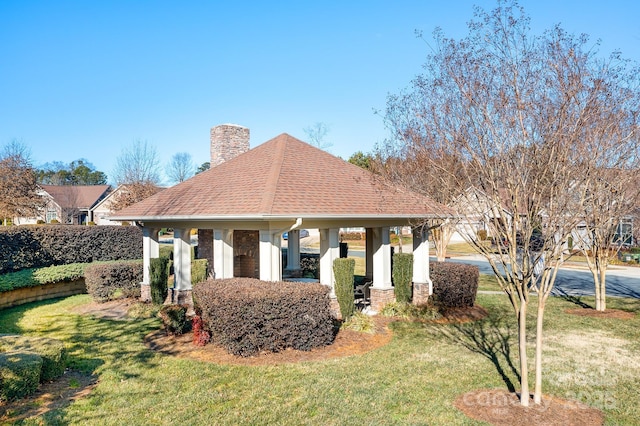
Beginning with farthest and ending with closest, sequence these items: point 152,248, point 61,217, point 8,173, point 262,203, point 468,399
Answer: point 61,217 → point 8,173 → point 152,248 → point 262,203 → point 468,399

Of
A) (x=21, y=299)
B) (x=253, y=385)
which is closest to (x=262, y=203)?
(x=253, y=385)

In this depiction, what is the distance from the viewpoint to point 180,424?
5.99m

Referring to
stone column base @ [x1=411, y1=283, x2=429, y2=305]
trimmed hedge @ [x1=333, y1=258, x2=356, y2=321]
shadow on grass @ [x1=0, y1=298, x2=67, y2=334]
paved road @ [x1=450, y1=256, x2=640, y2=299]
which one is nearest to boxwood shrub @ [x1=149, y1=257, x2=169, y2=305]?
shadow on grass @ [x1=0, y1=298, x2=67, y2=334]

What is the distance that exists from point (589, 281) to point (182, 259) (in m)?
19.3

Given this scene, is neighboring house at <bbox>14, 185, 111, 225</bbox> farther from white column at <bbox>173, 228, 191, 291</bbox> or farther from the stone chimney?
white column at <bbox>173, 228, 191, 291</bbox>

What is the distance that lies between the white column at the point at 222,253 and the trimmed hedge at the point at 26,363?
4.88 m

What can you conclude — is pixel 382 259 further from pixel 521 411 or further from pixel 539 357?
pixel 521 411

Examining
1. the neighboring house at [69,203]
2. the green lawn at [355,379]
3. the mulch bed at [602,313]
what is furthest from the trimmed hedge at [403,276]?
the neighboring house at [69,203]

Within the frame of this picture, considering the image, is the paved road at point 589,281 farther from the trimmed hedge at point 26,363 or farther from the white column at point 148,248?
the trimmed hedge at point 26,363

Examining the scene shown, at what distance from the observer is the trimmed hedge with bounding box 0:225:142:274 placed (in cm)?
1611

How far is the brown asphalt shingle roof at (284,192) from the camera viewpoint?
438 inches

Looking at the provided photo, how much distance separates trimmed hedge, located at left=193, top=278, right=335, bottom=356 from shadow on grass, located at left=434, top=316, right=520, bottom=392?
10.9 feet

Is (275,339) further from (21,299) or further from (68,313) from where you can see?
(21,299)

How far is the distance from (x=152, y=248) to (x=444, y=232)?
44.2 ft
